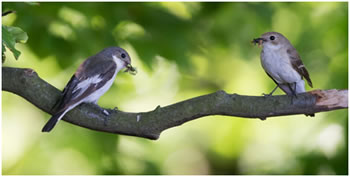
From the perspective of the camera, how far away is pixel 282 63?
13.0ft

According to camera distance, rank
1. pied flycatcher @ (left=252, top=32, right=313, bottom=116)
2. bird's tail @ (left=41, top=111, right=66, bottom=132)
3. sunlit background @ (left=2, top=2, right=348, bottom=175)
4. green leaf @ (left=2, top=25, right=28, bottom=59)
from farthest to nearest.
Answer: sunlit background @ (left=2, top=2, right=348, bottom=175), pied flycatcher @ (left=252, top=32, right=313, bottom=116), bird's tail @ (left=41, top=111, right=66, bottom=132), green leaf @ (left=2, top=25, right=28, bottom=59)

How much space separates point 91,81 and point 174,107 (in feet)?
3.09

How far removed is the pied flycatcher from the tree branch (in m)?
0.82

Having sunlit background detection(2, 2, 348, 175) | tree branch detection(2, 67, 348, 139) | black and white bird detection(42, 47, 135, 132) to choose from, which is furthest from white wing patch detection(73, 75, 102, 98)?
sunlit background detection(2, 2, 348, 175)

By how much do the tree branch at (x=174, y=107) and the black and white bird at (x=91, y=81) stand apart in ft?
0.34

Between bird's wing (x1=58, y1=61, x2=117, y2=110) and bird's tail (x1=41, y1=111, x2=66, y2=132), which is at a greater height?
bird's wing (x1=58, y1=61, x2=117, y2=110)

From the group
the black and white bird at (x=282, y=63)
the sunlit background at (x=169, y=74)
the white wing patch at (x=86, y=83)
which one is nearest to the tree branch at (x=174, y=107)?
the white wing patch at (x=86, y=83)

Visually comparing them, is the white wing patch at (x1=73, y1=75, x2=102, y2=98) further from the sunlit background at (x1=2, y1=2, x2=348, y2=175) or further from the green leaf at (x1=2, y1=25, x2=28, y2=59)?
the sunlit background at (x1=2, y1=2, x2=348, y2=175)

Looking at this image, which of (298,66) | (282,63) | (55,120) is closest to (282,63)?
(282,63)

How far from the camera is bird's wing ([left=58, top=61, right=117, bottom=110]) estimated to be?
3299mm

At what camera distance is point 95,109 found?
3.36m

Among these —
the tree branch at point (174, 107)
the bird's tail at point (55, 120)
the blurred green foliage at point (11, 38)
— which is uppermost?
the blurred green foliage at point (11, 38)

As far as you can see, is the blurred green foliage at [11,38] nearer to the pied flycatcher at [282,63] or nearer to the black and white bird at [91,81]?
the black and white bird at [91,81]

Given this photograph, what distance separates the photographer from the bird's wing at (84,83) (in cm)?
330
